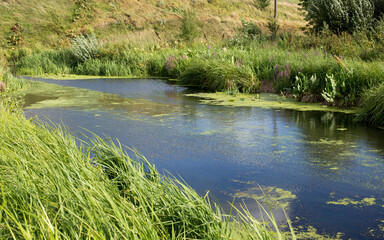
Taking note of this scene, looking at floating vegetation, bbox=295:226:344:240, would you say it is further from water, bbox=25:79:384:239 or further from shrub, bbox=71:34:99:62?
shrub, bbox=71:34:99:62

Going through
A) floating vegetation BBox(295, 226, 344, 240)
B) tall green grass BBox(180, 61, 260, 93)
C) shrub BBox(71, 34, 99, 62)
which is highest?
shrub BBox(71, 34, 99, 62)

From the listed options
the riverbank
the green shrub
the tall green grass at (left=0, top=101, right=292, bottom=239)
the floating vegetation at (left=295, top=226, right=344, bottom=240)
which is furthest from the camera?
the riverbank

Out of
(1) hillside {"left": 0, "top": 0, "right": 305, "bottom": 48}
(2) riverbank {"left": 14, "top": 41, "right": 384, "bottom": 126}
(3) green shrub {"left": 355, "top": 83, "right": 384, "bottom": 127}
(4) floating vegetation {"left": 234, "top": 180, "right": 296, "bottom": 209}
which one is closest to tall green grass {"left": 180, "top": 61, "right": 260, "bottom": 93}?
(2) riverbank {"left": 14, "top": 41, "right": 384, "bottom": 126}

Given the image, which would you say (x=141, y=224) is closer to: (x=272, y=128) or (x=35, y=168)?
(x=35, y=168)

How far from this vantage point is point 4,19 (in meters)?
31.7

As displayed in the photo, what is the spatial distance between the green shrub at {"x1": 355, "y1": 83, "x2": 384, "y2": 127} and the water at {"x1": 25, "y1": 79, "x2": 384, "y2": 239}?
10.4 inches

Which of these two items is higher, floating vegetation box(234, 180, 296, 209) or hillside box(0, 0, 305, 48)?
hillside box(0, 0, 305, 48)

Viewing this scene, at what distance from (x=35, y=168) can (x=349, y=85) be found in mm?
6267

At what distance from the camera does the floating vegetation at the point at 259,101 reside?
7660 mm

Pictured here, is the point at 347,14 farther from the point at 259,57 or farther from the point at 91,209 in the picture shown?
the point at 91,209

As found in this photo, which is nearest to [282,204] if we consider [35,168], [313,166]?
[313,166]

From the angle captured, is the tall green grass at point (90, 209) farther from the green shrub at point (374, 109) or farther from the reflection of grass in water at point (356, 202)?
the green shrub at point (374, 109)

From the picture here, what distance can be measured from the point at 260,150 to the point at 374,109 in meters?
2.49

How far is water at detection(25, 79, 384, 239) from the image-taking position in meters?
3.27
